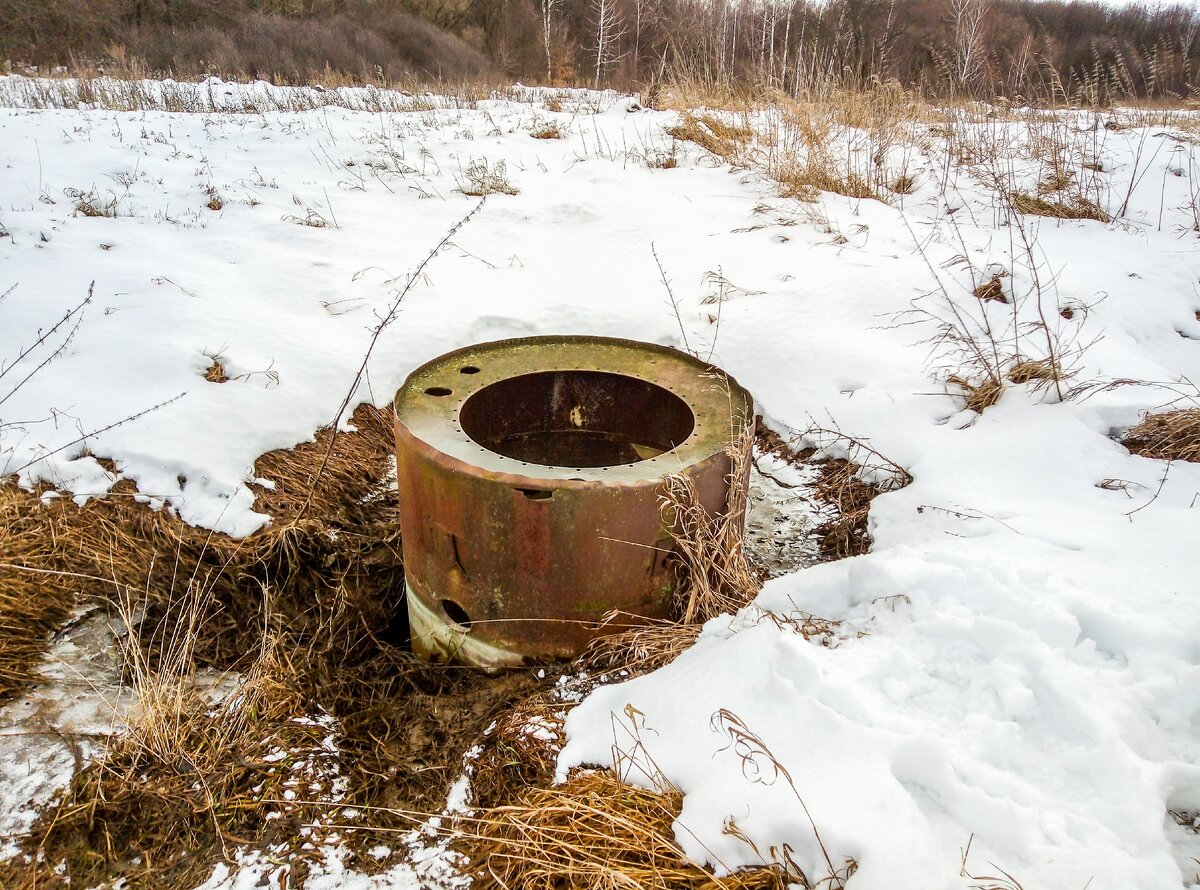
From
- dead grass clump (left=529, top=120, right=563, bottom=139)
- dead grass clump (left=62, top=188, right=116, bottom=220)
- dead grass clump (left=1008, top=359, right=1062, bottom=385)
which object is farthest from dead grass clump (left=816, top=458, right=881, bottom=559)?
dead grass clump (left=529, top=120, right=563, bottom=139)

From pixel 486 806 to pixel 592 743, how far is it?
355mm

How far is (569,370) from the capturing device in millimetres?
Result: 3121

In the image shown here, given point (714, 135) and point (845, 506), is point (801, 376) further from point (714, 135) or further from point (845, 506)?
point (714, 135)

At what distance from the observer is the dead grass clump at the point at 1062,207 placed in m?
5.26

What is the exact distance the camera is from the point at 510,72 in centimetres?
1995

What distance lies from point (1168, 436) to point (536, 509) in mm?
2437

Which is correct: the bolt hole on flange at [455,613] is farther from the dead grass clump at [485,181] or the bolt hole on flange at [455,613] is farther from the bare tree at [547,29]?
the bare tree at [547,29]

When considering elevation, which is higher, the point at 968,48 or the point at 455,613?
the point at 968,48

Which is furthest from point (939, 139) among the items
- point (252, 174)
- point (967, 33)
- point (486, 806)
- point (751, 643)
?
point (486, 806)

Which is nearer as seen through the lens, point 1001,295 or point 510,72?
point 1001,295

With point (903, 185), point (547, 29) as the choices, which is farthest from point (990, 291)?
point (547, 29)

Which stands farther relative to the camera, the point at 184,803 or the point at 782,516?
the point at 782,516

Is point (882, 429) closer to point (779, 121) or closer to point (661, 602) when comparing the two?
point (661, 602)

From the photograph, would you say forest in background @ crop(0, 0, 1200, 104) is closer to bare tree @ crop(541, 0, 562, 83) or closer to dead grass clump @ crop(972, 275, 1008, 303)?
bare tree @ crop(541, 0, 562, 83)
